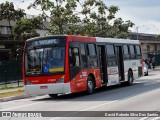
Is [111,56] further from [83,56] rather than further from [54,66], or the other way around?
[54,66]

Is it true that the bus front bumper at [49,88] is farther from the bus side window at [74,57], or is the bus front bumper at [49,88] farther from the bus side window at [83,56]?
the bus side window at [83,56]

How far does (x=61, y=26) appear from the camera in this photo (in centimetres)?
3300

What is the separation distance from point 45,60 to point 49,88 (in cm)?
128

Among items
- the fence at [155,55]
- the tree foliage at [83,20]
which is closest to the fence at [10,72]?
the tree foliage at [83,20]

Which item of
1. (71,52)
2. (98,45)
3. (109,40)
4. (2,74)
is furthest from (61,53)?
(2,74)

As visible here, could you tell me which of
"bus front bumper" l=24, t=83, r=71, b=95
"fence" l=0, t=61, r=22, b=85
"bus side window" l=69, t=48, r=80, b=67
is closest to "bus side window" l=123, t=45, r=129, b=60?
"bus side window" l=69, t=48, r=80, b=67

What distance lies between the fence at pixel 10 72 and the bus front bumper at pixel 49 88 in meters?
12.0

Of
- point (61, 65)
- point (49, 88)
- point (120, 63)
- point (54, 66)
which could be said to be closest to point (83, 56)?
point (61, 65)

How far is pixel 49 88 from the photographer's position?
18641 mm

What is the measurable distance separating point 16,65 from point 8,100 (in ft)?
40.0

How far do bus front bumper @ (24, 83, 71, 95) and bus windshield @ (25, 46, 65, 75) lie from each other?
623 mm

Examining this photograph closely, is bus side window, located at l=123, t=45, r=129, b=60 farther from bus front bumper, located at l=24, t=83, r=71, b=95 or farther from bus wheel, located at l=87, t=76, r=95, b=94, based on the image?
bus front bumper, located at l=24, t=83, r=71, b=95

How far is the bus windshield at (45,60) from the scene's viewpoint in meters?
18.6

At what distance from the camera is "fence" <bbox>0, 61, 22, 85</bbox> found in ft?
102
